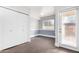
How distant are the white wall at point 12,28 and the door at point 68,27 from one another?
2.48ft

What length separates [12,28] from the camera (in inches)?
66.9

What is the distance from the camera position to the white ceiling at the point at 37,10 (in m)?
1.74

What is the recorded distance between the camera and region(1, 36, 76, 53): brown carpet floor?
1736 millimetres

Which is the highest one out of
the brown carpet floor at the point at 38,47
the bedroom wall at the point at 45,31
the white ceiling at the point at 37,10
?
the white ceiling at the point at 37,10

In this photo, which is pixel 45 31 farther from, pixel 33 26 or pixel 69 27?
pixel 69 27

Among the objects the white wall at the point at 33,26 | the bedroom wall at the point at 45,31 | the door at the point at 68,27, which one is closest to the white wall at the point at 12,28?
the white wall at the point at 33,26

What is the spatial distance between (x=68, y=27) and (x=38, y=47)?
77 centimetres

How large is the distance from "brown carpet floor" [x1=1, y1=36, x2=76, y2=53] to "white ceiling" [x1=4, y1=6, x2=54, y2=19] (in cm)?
51

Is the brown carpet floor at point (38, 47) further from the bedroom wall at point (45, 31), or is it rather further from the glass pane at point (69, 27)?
the glass pane at point (69, 27)

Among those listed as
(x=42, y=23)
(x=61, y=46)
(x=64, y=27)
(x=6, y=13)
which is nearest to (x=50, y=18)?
(x=42, y=23)

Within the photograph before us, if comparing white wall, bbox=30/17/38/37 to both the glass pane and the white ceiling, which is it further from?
the glass pane

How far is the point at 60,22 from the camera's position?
1833mm

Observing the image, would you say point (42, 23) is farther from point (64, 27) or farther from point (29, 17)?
point (64, 27)

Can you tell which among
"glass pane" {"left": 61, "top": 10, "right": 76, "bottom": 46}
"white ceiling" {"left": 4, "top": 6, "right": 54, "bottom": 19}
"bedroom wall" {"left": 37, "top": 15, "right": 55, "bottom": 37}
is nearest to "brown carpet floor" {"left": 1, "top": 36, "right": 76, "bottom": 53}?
"bedroom wall" {"left": 37, "top": 15, "right": 55, "bottom": 37}
